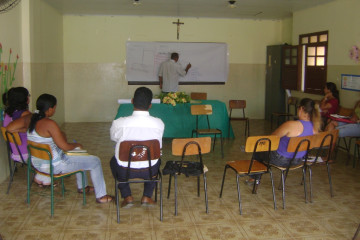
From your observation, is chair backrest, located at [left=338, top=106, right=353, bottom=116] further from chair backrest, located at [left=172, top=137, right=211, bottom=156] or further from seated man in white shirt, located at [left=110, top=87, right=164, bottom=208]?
seated man in white shirt, located at [left=110, top=87, right=164, bottom=208]

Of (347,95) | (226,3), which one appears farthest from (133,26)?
(347,95)

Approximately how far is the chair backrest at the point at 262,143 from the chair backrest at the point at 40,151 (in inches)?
69.5

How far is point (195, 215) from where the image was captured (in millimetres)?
3723

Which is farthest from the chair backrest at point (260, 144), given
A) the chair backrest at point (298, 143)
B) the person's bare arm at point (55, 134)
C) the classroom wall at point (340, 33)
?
the classroom wall at point (340, 33)

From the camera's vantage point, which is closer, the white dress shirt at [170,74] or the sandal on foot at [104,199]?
the sandal on foot at [104,199]

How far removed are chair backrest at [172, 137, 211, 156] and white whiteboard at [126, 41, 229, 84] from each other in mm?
5998

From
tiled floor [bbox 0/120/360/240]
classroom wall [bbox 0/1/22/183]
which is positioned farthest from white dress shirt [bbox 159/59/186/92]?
tiled floor [bbox 0/120/360/240]

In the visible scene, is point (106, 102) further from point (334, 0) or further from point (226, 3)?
point (334, 0)

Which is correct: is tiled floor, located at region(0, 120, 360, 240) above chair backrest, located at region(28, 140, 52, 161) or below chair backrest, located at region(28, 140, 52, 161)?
below

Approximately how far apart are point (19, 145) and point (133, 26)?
5.65 meters

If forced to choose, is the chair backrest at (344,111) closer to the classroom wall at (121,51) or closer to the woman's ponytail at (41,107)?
the classroom wall at (121,51)

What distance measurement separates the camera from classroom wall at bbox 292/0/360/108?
6.38m

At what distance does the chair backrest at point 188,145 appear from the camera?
11.5 ft

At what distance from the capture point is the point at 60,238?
3.21m
